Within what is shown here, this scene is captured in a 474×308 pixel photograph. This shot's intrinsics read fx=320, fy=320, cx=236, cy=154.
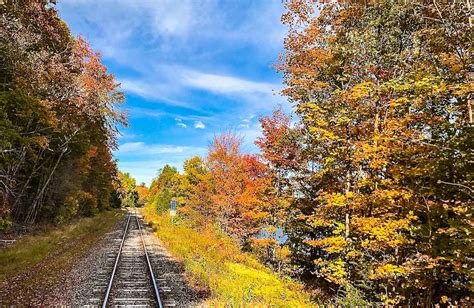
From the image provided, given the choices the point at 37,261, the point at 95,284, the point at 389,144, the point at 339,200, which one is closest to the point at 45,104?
the point at 37,261

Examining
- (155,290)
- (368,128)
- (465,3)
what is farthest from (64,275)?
(465,3)

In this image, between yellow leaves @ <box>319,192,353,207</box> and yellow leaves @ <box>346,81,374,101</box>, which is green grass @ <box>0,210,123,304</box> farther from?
yellow leaves @ <box>346,81,374,101</box>

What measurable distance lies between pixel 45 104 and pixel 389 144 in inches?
563

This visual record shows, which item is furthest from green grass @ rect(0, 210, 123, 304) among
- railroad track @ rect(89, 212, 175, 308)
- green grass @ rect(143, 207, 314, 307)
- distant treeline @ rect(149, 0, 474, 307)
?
distant treeline @ rect(149, 0, 474, 307)

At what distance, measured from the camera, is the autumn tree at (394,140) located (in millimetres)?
7957

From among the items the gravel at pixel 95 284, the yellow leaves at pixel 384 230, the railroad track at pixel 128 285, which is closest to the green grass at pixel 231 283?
the gravel at pixel 95 284

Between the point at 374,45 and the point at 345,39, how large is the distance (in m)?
1.62

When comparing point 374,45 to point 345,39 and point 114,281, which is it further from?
point 114,281

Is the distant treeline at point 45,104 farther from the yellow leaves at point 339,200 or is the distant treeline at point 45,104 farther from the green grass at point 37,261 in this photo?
the yellow leaves at point 339,200

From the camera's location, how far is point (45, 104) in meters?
14.5

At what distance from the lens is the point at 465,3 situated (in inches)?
299

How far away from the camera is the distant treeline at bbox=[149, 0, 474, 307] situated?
313 inches

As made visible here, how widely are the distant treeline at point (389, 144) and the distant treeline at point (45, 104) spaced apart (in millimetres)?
10513

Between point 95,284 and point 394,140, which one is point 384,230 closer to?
point 394,140
